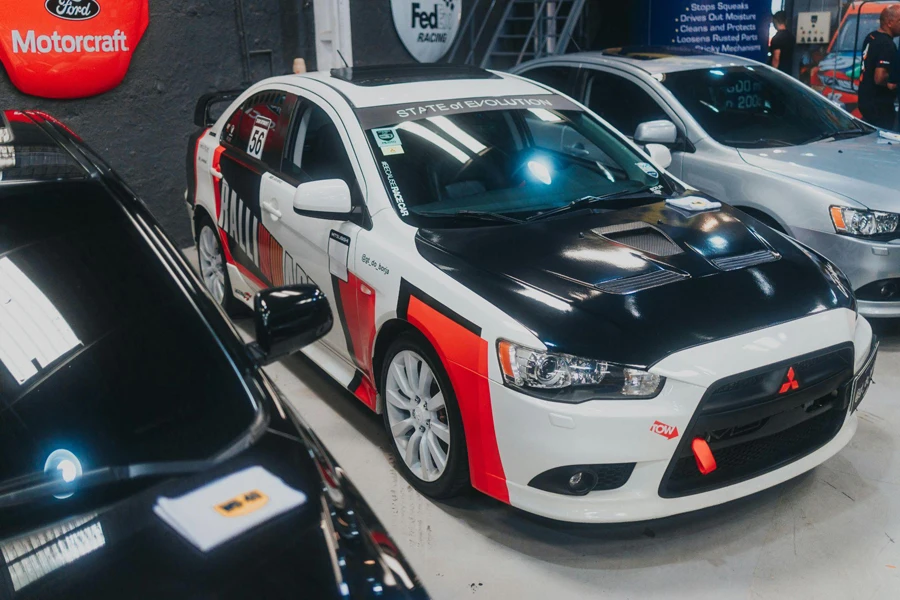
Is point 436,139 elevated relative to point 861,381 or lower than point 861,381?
elevated

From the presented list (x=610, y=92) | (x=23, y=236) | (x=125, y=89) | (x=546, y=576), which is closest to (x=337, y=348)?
(x=546, y=576)

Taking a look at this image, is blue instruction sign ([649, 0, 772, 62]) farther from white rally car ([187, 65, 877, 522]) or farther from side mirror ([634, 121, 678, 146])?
white rally car ([187, 65, 877, 522])

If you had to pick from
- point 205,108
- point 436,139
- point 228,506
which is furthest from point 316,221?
point 228,506

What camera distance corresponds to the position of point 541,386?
2.74 metres

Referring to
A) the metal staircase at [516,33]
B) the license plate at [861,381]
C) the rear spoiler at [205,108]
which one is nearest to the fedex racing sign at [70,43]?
the rear spoiler at [205,108]

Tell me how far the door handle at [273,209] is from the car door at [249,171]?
11 cm

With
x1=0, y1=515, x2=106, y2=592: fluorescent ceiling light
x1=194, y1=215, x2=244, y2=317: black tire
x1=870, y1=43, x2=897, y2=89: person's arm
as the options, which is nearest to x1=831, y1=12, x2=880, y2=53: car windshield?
x1=870, y1=43, x2=897, y2=89: person's arm

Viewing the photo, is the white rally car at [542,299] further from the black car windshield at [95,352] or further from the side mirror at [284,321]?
the black car windshield at [95,352]

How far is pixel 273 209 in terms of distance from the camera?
4094mm

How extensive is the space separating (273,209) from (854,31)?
7458 millimetres

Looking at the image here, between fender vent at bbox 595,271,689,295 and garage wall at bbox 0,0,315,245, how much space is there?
4.60 meters

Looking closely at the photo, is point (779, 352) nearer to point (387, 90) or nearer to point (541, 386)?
point (541, 386)

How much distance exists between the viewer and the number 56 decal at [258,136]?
4.37m

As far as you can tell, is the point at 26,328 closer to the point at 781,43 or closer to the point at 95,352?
the point at 95,352
